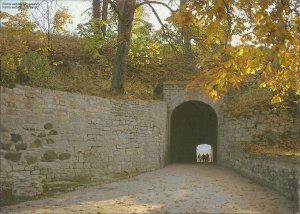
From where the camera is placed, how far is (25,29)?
15305 mm

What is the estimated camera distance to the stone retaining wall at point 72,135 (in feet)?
30.6

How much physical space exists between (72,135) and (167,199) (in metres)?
3.45

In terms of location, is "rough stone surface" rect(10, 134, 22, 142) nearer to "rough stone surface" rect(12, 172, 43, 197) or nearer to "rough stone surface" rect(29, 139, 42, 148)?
"rough stone surface" rect(29, 139, 42, 148)

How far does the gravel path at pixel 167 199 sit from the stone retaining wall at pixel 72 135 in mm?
884

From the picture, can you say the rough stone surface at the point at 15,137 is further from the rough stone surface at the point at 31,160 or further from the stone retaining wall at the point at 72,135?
the rough stone surface at the point at 31,160

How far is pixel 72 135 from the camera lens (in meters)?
11.1

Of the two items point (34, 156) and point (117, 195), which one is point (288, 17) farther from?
point (34, 156)

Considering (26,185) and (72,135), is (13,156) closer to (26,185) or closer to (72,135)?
(26,185)

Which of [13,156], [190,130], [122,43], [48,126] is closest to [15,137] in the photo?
[13,156]

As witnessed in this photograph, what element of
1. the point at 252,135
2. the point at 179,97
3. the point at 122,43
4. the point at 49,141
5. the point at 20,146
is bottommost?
the point at 20,146

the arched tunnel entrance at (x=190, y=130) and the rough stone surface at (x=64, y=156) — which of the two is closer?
the rough stone surface at (x=64, y=156)

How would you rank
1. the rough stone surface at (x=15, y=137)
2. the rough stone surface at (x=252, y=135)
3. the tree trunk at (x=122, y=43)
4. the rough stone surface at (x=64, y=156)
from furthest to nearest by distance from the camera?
the tree trunk at (x=122, y=43) → the rough stone surface at (x=64, y=156) → the rough stone surface at (x=252, y=135) → the rough stone surface at (x=15, y=137)

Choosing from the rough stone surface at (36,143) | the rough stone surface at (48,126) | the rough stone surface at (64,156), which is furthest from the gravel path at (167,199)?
the rough stone surface at (48,126)

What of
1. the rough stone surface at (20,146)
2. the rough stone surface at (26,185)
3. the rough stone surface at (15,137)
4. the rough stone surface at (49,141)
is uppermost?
the rough stone surface at (15,137)
